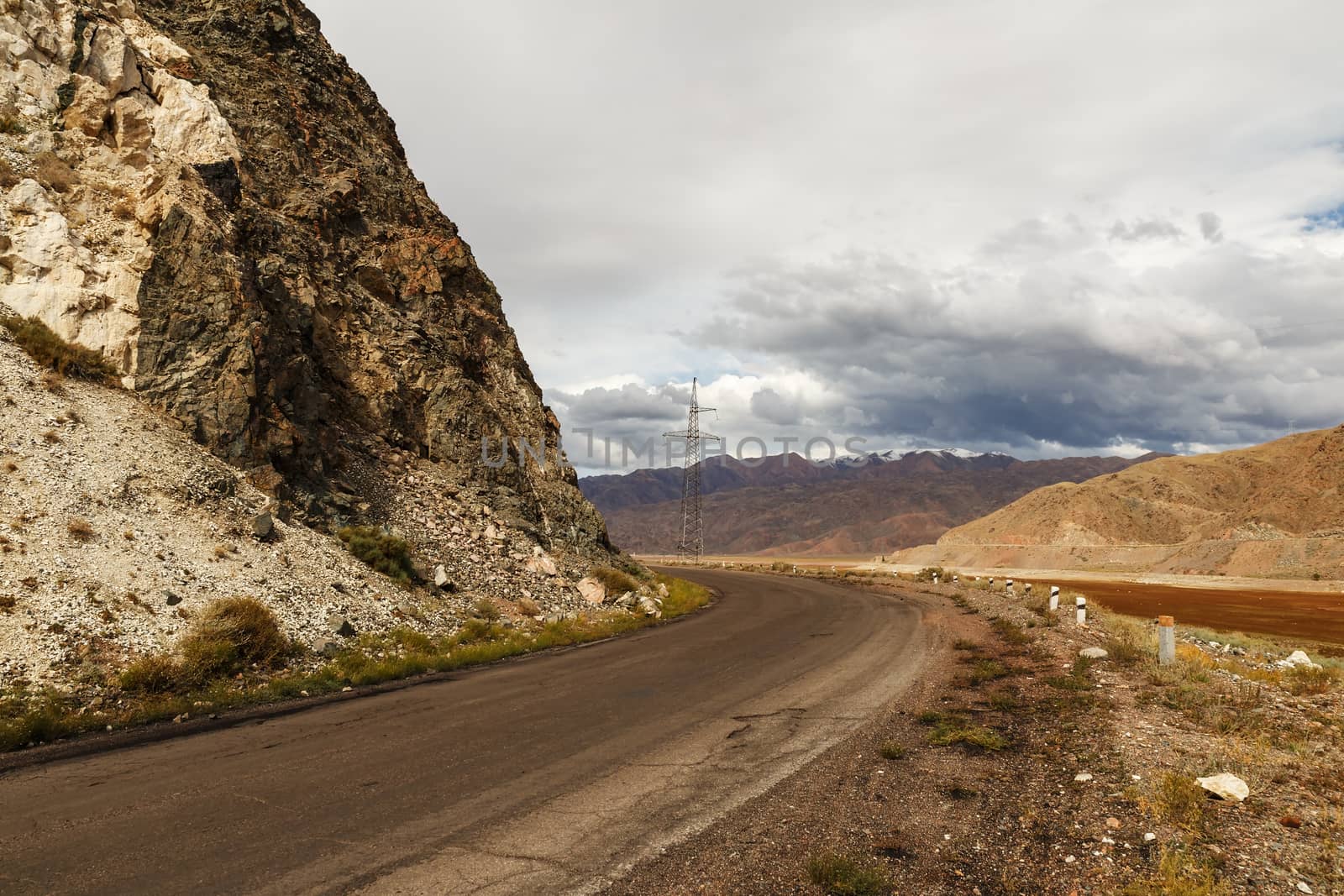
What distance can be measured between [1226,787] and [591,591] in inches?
678

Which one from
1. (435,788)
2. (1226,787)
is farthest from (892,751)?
(435,788)

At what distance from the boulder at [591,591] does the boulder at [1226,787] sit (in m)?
16.7

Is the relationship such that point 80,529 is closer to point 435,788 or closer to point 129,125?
point 435,788

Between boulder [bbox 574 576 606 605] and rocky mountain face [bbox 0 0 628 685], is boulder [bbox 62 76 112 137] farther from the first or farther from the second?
boulder [bbox 574 576 606 605]

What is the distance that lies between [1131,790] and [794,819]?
3020mm

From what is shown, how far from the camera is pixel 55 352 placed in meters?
13.9

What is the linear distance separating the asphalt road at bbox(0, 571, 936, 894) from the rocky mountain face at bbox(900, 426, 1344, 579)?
6313 cm

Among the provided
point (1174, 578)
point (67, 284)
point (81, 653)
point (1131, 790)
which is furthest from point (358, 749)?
point (1174, 578)

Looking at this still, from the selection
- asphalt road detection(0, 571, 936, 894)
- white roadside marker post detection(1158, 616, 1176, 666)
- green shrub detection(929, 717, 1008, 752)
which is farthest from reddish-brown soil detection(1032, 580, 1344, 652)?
asphalt road detection(0, 571, 936, 894)

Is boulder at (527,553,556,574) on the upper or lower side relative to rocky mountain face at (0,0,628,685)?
lower

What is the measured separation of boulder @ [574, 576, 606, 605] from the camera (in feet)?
68.9

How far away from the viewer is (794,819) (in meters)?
5.67

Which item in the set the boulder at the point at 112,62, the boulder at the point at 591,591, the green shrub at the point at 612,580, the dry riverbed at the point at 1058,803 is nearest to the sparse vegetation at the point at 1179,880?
the dry riverbed at the point at 1058,803

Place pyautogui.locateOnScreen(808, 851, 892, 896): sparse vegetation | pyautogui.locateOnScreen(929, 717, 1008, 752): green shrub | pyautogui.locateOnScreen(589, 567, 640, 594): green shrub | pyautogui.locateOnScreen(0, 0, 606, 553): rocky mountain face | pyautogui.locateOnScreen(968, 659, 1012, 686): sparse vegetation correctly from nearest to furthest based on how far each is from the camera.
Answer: pyautogui.locateOnScreen(808, 851, 892, 896): sparse vegetation, pyautogui.locateOnScreen(929, 717, 1008, 752): green shrub, pyautogui.locateOnScreen(968, 659, 1012, 686): sparse vegetation, pyautogui.locateOnScreen(0, 0, 606, 553): rocky mountain face, pyautogui.locateOnScreen(589, 567, 640, 594): green shrub
